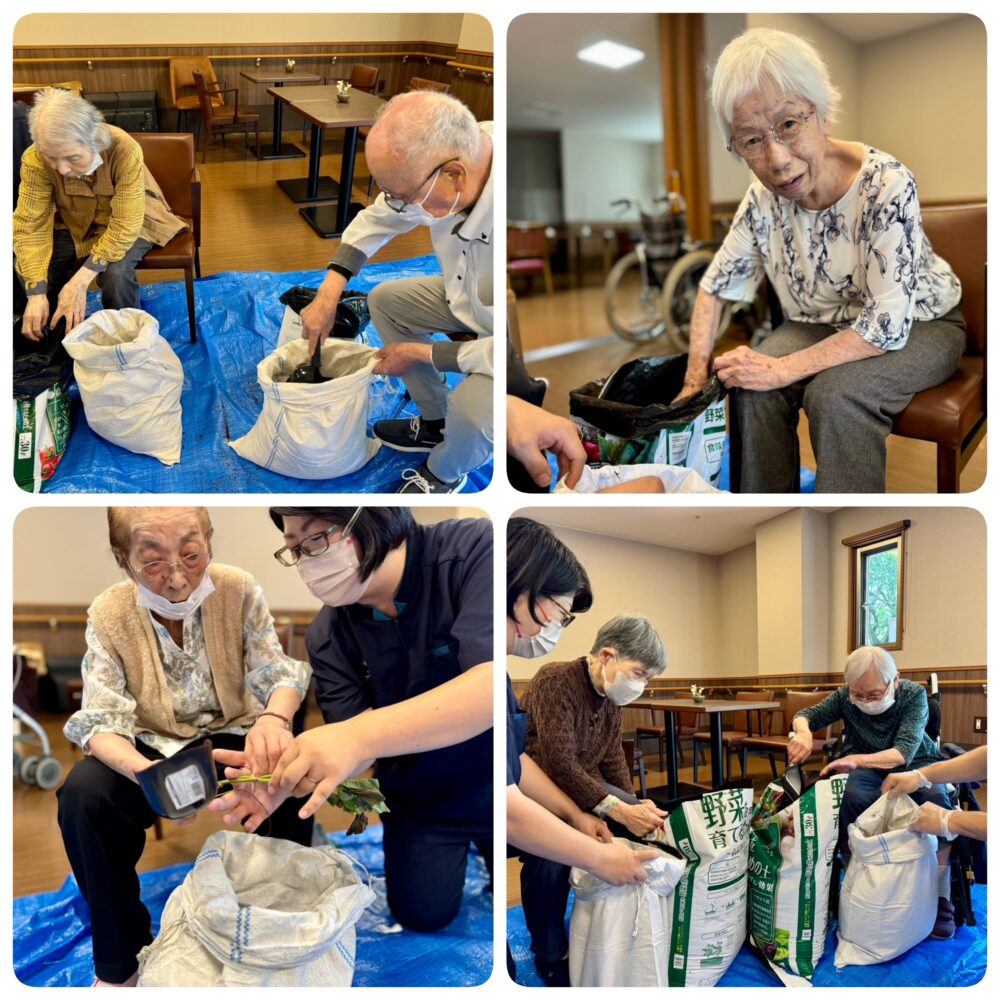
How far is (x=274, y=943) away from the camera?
144 cm

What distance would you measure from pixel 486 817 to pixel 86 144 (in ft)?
4.78

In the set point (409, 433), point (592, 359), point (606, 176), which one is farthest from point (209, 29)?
point (606, 176)

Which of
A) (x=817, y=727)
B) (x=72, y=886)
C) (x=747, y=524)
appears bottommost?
(x=72, y=886)

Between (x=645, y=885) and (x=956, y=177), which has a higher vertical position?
(x=956, y=177)

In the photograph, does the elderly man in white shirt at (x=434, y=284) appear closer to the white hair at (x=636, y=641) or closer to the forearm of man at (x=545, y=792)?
the white hair at (x=636, y=641)

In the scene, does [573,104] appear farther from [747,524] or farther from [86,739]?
[86,739]

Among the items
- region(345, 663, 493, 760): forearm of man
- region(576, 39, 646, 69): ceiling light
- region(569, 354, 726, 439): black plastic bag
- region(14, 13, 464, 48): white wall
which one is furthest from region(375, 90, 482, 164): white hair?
region(576, 39, 646, 69): ceiling light

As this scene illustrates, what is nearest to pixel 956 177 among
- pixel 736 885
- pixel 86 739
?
pixel 736 885

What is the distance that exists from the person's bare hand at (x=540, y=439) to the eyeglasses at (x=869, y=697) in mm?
639

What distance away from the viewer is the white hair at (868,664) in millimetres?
1533

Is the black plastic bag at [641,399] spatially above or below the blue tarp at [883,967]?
above

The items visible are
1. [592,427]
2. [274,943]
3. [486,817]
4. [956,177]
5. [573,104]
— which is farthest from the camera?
[573,104]

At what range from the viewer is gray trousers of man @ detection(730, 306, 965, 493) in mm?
1667

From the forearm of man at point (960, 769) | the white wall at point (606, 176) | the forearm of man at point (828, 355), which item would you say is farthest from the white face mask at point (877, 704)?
the white wall at point (606, 176)
